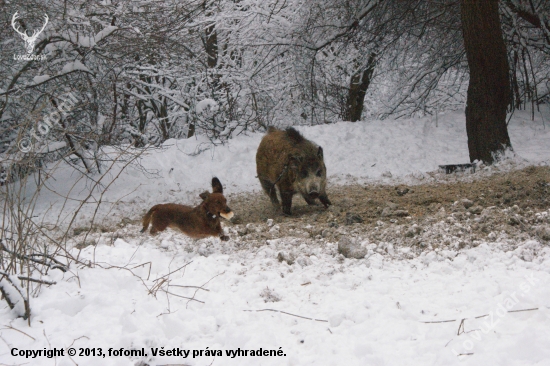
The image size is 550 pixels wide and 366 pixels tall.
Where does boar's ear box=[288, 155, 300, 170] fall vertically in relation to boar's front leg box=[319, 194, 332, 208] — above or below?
above

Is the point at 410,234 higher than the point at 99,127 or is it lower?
lower

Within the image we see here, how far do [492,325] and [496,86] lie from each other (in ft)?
20.5

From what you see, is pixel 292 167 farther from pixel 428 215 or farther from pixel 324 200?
pixel 428 215

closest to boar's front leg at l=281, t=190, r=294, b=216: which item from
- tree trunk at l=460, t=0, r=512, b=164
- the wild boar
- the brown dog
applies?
the wild boar

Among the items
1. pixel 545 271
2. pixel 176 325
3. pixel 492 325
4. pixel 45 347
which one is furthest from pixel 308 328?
pixel 545 271

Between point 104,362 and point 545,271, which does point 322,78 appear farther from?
point 104,362

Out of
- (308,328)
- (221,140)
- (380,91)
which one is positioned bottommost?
(308,328)

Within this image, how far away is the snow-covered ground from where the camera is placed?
9.07ft

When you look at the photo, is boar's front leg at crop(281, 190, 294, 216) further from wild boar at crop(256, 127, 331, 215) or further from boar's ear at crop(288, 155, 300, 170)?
boar's ear at crop(288, 155, 300, 170)

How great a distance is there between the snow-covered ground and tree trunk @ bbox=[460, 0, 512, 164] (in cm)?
463

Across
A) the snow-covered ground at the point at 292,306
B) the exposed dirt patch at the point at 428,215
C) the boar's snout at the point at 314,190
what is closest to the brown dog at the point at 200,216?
the snow-covered ground at the point at 292,306

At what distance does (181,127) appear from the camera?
1622 cm

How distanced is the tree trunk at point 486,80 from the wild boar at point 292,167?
320 cm

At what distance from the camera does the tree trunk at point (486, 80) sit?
7.79 meters
